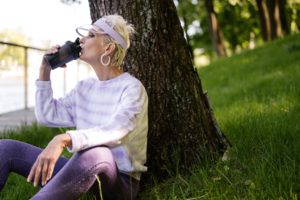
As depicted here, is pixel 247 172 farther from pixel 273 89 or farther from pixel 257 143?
pixel 273 89

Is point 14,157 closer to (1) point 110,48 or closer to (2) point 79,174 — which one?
(2) point 79,174

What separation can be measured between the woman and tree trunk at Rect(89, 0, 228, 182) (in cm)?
55

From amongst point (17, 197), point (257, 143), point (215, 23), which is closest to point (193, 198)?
point (257, 143)

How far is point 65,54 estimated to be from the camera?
3.01 m

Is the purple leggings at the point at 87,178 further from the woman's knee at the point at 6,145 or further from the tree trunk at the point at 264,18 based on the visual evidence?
the tree trunk at the point at 264,18

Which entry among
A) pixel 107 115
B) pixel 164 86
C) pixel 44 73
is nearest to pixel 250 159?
pixel 164 86

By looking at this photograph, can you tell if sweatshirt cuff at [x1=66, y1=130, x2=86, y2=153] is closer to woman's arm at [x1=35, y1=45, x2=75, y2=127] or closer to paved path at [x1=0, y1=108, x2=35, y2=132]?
woman's arm at [x1=35, y1=45, x2=75, y2=127]

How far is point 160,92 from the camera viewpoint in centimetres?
359

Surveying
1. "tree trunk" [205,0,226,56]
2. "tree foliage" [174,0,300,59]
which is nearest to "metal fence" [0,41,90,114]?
"tree foliage" [174,0,300,59]

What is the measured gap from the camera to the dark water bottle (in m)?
2.99

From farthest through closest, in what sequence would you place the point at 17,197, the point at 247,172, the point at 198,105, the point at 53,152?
the point at 198,105, the point at 17,197, the point at 247,172, the point at 53,152

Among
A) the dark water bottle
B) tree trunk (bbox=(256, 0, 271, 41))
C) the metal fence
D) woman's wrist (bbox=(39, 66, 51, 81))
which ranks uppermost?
tree trunk (bbox=(256, 0, 271, 41))

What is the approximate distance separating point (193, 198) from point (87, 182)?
703 mm

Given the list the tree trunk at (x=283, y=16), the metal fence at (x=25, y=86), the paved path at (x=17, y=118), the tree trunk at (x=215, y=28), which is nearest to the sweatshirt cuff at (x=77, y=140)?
the paved path at (x=17, y=118)
